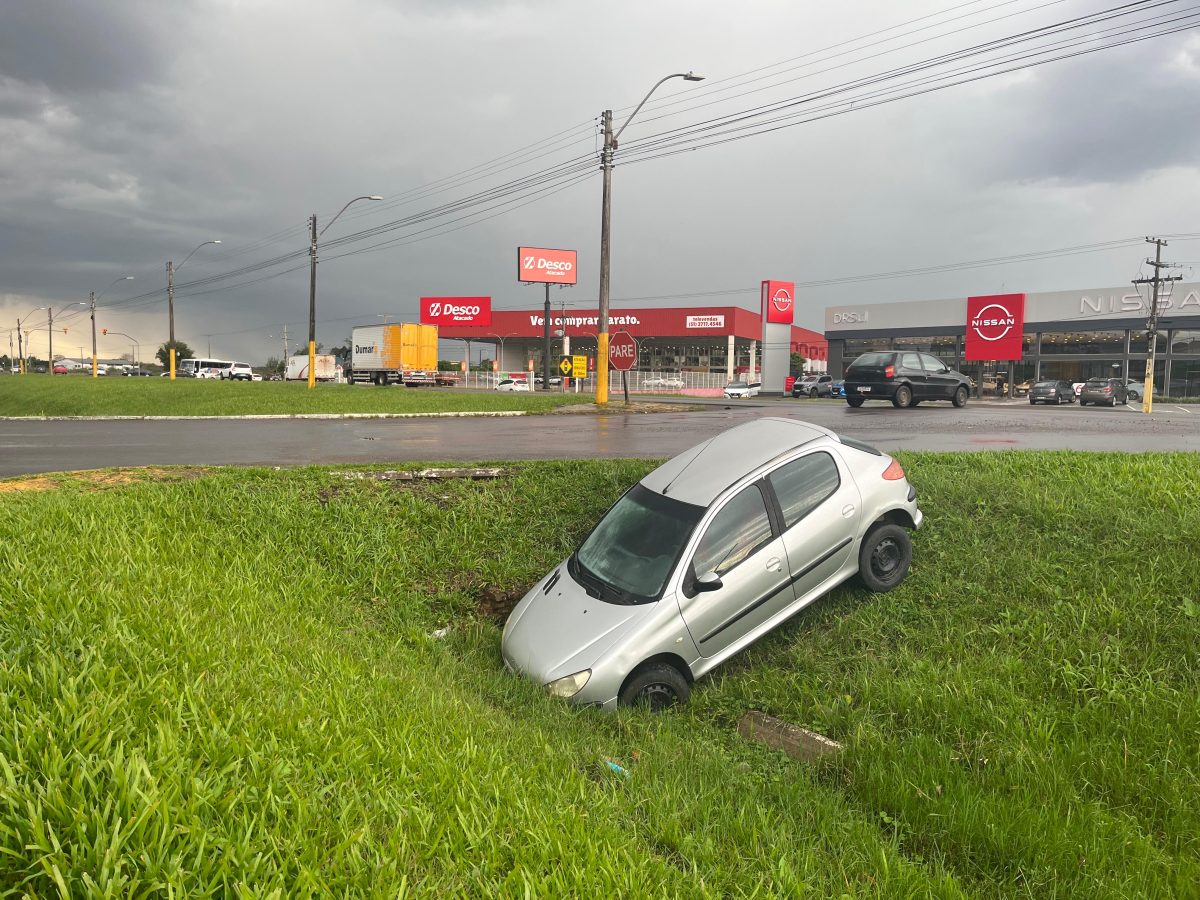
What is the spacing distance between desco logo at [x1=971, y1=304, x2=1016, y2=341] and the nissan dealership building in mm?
51

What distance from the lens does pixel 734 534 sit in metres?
5.89

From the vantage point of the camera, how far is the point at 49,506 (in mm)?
6582

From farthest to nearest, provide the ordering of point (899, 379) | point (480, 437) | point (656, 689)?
point (899, 379) → point (480, 437) → point (656, 689)

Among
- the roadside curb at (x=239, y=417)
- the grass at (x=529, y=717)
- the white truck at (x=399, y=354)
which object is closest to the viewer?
the grass at (x=529, y=717)

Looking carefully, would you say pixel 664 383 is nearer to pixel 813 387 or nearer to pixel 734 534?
pixel 813 387

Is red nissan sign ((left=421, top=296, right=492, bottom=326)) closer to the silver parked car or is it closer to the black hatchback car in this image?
the black hatchback car

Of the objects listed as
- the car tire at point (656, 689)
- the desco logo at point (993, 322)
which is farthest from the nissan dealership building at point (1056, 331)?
the car tire at point (656, 689)

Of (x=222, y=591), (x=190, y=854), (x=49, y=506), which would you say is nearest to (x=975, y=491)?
(x=222, y=591)

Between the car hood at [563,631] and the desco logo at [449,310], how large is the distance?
6539cm

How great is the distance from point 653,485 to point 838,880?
3.90 meters

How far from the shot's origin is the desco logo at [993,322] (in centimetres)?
4306

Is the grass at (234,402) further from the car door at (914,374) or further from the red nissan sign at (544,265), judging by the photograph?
the red nissan sign at (544,265)

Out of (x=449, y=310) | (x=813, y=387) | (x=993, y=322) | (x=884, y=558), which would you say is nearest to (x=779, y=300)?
(x=813, y=387)

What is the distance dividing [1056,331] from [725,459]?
2294 inches
